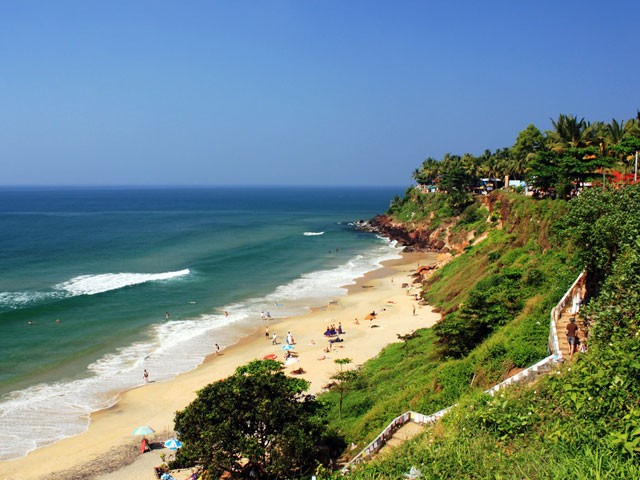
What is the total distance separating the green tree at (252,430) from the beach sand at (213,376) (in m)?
5.26

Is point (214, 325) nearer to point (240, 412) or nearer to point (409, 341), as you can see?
point (409, 341)

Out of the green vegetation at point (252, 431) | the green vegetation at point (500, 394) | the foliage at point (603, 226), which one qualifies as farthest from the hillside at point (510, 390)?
the green vegetation at point (252, 431)

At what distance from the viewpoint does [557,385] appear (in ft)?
38.9

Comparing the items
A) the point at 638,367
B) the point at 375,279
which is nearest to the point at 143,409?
the point at 638,367

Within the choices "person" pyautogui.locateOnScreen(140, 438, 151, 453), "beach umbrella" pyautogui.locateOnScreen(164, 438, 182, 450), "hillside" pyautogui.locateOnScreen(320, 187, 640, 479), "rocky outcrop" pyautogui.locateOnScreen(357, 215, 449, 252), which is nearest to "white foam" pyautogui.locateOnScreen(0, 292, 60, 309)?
"person" pyautogui.locateOnScreen(140, 438, 151, 453)

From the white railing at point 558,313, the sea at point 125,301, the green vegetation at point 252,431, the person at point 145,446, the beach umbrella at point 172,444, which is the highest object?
the white railing at point 558,313

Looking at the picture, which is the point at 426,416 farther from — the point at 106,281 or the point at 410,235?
the point at 410,235

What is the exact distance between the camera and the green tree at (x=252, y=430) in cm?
1522

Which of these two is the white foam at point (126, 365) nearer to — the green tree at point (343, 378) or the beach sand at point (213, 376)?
the beach sand at point (213, 376)

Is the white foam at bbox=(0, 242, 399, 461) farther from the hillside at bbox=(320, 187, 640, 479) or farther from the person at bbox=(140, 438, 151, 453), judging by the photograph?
the hillside at bbox=(320, 187, 640, 479)

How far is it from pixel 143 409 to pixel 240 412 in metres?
13.6

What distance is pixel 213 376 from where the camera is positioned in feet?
101

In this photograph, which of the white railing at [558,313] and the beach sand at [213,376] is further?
the beach sand at [213,376]

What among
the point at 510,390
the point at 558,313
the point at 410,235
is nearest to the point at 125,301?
the point at 558,313
